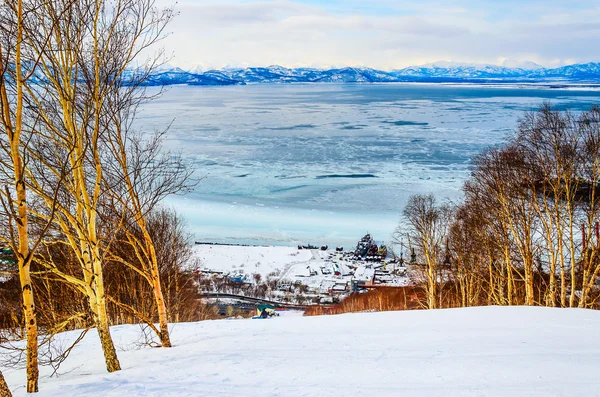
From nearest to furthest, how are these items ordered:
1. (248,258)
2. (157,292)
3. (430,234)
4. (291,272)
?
(157,292)
(430,234)
(291,272)
(248,258)

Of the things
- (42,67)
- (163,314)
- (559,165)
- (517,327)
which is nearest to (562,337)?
(517,327)

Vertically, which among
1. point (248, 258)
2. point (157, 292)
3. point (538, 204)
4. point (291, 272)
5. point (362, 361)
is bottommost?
point (291, 272)

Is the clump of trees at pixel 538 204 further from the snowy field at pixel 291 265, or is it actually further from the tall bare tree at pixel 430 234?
the snowy field at pixel 291 265

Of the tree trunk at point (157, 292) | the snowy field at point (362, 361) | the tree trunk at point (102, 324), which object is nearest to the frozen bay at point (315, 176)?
the snowy field at point (362, 361)

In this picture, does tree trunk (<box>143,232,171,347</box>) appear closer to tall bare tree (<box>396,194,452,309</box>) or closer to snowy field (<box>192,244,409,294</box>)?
tall bare tree (<box>396,194,452,309</box>)

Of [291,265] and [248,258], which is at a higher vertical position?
[248,258]

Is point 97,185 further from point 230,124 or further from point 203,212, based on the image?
point 230,124

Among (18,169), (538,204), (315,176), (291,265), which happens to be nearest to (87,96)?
(18,169)

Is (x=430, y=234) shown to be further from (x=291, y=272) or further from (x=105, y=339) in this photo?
(x=105, y=339)

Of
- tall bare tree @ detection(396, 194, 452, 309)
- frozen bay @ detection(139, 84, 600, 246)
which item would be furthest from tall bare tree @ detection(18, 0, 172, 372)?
frozen bay @ detection(139, 84, 600, 246)
